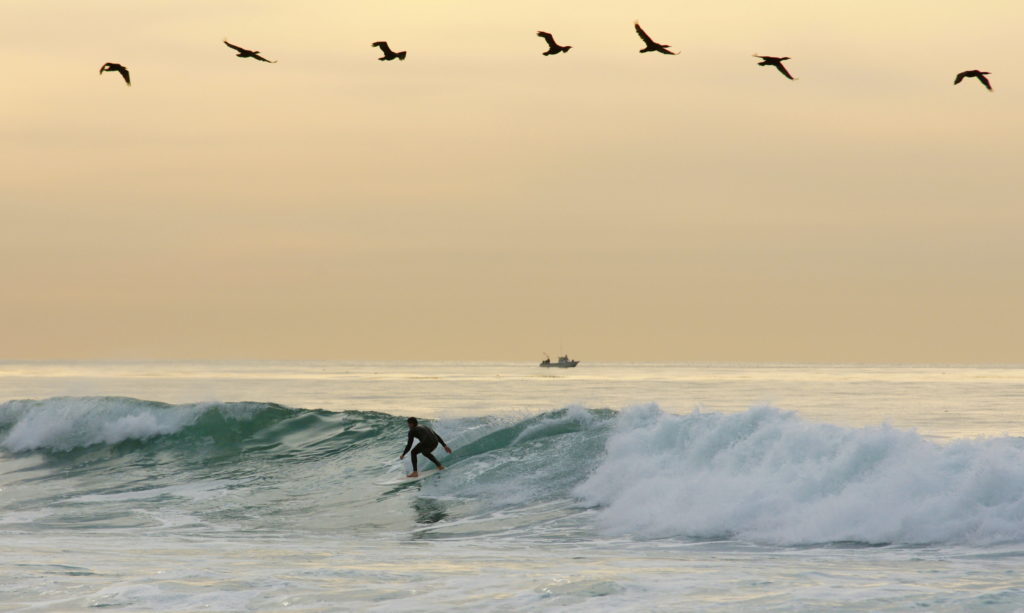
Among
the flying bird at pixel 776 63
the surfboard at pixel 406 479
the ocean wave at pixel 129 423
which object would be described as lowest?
the surfboard at pixel 406 479

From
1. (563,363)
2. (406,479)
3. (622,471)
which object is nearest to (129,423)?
(406,479)

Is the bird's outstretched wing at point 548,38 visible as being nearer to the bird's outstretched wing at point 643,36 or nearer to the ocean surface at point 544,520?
the bird's outstretched wing at point 643,36

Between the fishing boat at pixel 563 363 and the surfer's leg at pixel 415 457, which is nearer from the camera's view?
the surfer's leg at pixel 415 457

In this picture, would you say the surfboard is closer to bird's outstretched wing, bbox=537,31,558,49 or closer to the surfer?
the surfer

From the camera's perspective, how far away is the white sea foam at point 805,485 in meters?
16.8

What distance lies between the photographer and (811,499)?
18.4 m

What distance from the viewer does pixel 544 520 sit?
19594 mm

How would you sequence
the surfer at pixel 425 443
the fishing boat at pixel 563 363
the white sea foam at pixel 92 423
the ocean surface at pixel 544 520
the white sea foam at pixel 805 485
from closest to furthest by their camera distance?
the ocean surface at pixel 544 520 → the white sea foam at pixel 805 485 → the surfer at pixel 425 443 → the white sea foam at pixel 92 423 → the fishing boat at pixel 563 363

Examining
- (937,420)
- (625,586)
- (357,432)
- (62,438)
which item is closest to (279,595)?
(625,586)

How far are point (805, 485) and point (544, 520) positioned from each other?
4.39 m

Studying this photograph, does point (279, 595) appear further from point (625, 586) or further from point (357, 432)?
point (357, 432)

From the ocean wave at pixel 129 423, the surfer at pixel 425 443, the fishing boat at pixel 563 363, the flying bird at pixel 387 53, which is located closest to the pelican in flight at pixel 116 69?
the flying bird at pixel 387 53

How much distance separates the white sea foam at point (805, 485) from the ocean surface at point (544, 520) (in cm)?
4

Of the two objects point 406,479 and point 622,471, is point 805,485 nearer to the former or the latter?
point 622,471
